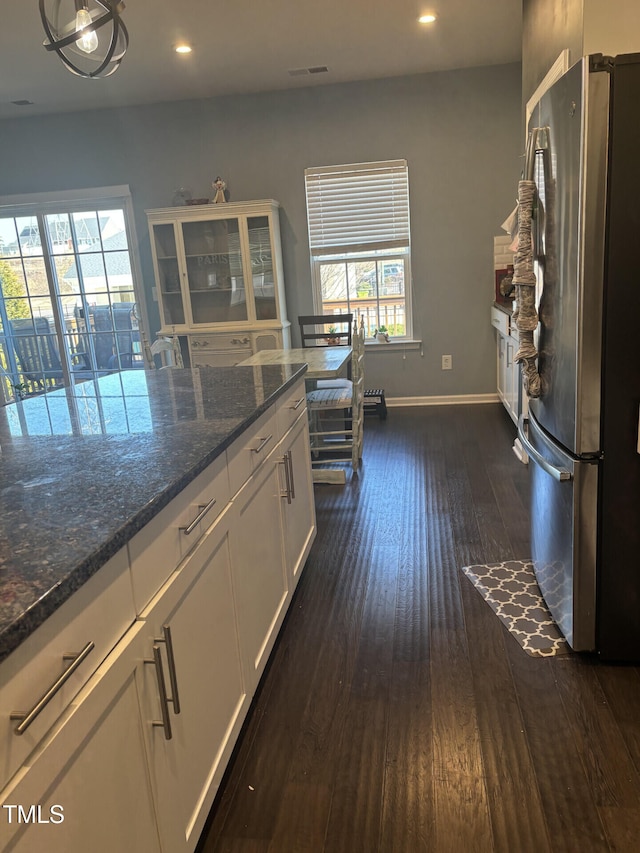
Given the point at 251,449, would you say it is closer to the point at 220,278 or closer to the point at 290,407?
the point at 290,407

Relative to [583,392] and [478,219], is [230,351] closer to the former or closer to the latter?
[478,219]

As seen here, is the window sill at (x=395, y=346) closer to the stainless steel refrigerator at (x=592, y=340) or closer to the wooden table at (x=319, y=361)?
the wooden table at (x=319, y=361)

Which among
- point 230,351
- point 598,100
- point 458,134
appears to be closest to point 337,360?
point 230,351

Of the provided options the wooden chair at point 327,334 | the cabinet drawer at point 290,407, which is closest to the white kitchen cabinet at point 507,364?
the wooden chair at point 327,334

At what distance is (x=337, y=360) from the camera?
3.77 metres

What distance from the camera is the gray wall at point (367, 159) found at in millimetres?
5094

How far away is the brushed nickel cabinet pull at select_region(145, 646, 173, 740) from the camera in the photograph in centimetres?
109

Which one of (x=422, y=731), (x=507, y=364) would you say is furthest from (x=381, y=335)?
(x=422, y=731)

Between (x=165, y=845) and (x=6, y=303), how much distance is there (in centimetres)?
576

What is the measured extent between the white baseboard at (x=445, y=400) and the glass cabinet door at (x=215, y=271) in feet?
5.12

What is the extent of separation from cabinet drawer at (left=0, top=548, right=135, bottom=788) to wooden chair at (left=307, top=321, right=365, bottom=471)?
2826 mm

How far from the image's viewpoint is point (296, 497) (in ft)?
7.92

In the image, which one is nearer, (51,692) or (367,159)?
(51,692)

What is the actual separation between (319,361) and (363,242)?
82.5 inches
